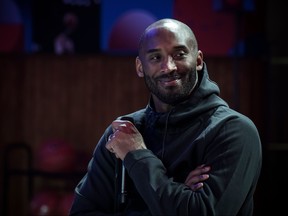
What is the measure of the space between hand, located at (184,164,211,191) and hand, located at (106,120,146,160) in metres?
0.17

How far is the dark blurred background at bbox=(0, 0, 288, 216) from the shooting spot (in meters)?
4.27

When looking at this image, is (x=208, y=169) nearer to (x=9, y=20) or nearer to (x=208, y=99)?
(x=208, y=99)

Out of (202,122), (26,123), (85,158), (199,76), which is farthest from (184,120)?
(26,123)

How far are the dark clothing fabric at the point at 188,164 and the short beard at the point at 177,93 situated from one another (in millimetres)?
20

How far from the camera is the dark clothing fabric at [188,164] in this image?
1.51 metres

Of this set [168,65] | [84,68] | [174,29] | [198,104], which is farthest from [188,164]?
[84,68]

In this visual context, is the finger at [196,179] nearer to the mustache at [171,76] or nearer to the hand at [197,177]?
the hand at [197,177]

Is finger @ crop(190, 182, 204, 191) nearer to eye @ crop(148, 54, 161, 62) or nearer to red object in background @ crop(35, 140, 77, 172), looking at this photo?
eye @ crop(148, 54, 161, 62)

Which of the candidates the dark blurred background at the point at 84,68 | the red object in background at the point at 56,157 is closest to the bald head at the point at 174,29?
the red object in background at the point at 56,157

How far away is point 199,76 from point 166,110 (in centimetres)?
15

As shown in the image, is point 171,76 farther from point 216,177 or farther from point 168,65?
point 216,177

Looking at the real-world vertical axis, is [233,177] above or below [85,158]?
above

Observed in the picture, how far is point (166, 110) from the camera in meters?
1.75

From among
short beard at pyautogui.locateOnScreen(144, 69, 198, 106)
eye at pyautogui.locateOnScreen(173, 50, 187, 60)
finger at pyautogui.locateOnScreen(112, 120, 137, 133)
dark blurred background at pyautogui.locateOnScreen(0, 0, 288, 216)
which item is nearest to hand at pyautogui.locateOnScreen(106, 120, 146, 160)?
finger at pyautogui.locateOnScreen(112, 120, 137, 133)
